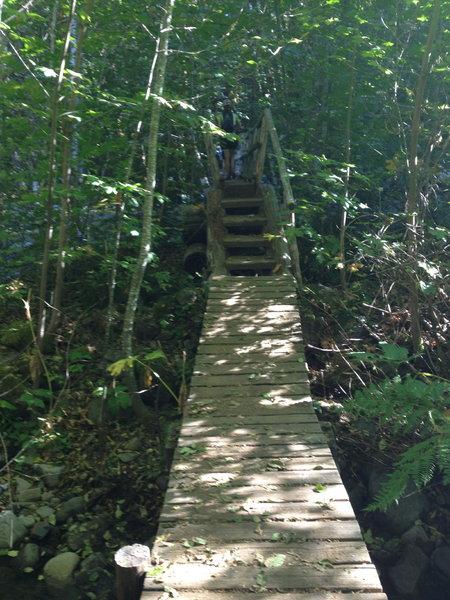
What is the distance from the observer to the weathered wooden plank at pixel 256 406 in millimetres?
4168

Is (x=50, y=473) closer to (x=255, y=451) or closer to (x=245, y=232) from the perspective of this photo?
(x=255, y=451)

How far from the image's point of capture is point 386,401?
404 centimetres

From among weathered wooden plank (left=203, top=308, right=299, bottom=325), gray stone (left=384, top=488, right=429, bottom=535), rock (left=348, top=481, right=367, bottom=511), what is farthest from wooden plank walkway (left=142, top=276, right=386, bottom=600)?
gray stone (left=384, top=488, right=429, bottom=535)

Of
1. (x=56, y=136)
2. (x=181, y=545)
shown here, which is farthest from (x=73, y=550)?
(x=56, y=136)

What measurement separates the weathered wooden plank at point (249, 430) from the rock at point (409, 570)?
1.61 meters

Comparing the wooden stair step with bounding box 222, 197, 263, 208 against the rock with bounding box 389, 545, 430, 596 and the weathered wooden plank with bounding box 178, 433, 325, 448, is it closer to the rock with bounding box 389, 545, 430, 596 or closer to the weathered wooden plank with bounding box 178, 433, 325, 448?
the weathered wooden plank with bounding box 178, 433, 325, 448

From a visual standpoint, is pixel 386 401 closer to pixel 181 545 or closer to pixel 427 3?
pixel 181 545

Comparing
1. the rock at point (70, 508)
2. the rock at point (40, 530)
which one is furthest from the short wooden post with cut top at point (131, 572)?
the rock at point (70, 508)

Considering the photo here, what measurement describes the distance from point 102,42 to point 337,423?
5.11 metres

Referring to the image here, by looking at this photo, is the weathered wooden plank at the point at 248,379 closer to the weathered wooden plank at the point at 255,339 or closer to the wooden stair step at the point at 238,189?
the weathered wooden plank at the point at 255,339

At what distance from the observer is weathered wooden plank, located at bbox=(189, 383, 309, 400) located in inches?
174

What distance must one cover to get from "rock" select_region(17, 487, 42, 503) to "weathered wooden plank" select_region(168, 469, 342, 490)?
211 cm

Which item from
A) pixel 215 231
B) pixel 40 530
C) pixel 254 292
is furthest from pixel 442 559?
pixel 215 231

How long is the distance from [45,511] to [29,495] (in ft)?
0.81
